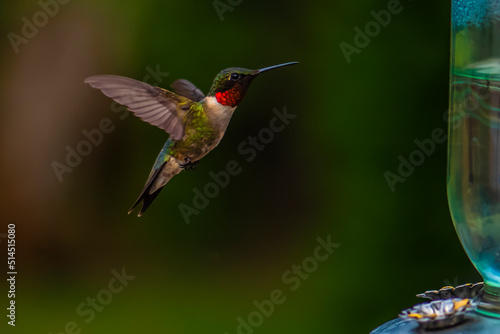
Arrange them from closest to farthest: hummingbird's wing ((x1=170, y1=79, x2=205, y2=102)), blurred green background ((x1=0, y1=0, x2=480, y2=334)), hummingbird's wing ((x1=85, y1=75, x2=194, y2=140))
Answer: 1. hummingbird's wing ((x1=85, y1=75, x2=194, y2=140))
2. hummingbird's wing ((x1=170, y1=79, x2=205, y2=102))
3. blurred green background ((x1=0, y1=0, x2=480, y2=334))

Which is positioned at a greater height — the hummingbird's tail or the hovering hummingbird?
the hovering hummingbird

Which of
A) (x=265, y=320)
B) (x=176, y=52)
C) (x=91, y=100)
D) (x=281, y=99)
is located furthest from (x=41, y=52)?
(x=265, y=320)

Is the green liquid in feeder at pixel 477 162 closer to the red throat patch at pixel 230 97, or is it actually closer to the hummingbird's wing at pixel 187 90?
the red throat patch at pixel 230 97

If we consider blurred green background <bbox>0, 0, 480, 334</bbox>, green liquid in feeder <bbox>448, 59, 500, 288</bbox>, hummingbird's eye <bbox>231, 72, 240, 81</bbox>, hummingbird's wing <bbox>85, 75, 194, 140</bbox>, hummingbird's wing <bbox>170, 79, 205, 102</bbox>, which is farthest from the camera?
blurred green background <bbox>0, 0, 480, 334</bbox>

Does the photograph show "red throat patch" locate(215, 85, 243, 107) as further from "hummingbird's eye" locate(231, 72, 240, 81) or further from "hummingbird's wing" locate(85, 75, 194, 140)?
"hummingbird's wing" locate(85, 75, 194, 140)

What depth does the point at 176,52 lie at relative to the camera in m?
3.77

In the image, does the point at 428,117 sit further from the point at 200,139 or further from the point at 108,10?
the point at 200,139

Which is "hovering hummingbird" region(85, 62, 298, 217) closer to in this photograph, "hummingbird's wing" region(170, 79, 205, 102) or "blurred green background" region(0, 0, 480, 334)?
"hummingbird's wing" region(170, 79, 205, 102)

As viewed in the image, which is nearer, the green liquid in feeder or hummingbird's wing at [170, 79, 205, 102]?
the green liquid in feeder

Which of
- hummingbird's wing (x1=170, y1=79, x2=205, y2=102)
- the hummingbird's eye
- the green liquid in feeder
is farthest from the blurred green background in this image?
the green liquid in feeder

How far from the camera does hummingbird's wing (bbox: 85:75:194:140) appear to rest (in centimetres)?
152

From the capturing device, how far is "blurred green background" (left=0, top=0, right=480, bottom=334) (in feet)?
12.5

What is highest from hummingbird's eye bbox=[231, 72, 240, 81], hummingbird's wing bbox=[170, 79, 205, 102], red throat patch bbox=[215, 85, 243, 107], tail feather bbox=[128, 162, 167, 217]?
hummingbird's wing bbox=[170, 79, 205, 102]

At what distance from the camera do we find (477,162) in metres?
1.65
